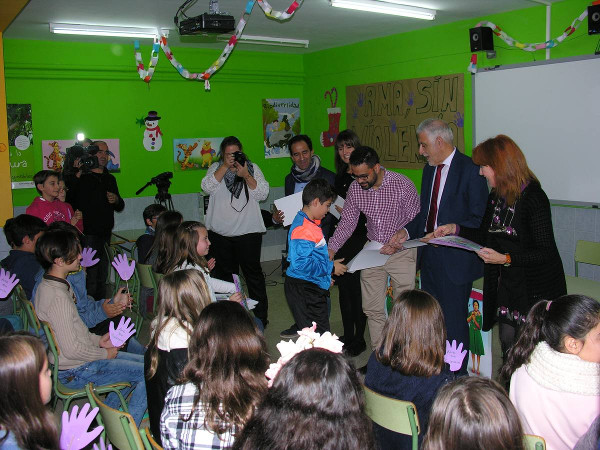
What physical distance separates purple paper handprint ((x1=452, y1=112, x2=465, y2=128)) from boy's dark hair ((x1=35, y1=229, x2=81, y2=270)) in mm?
4149

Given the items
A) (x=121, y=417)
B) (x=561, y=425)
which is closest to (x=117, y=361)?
(x=121, y=417)

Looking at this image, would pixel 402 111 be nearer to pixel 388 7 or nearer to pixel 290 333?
pixel 388 7

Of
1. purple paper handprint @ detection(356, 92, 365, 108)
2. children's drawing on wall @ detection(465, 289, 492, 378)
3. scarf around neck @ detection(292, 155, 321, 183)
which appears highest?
purple paper handprint @ detection(356, 92, 365, 108)

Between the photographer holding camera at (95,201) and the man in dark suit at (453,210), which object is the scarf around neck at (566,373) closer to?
the man in dark suit at (453,210)

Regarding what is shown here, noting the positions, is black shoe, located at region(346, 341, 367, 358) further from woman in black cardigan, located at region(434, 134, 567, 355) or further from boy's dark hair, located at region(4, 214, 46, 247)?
boy's dark hair, located at region(4, 214, 46, 247)

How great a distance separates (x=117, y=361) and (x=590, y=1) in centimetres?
451

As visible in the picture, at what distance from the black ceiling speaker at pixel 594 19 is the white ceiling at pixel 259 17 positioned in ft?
1.91

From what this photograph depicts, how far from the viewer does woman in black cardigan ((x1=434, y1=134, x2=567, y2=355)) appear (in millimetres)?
2869

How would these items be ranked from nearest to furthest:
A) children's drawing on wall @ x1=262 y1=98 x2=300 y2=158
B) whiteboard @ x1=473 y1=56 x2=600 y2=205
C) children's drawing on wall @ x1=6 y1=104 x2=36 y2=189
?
whiteboard @ x1=473 y1=56 x2=600 y2=205 → children's drawing on wall @ x1=6 y1=104 x2=36 y2=189 → children's drawing on wall @ x1=262 y1=98 x2=300 y2=158

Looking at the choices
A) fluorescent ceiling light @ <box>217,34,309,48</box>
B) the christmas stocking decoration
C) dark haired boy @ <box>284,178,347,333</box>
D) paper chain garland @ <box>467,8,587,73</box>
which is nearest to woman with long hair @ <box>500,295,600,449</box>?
dark haired boy @ <box>284,178,347,333</box>

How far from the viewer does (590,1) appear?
4.65 metres

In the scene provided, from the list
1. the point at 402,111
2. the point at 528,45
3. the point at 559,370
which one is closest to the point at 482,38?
the point at 528,45

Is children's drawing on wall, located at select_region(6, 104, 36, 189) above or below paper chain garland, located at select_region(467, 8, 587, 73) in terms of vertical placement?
below

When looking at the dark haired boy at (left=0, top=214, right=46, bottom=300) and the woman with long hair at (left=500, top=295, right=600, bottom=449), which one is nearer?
the woman with long hair at (left=500, top=295, right=600, bottom=449)
